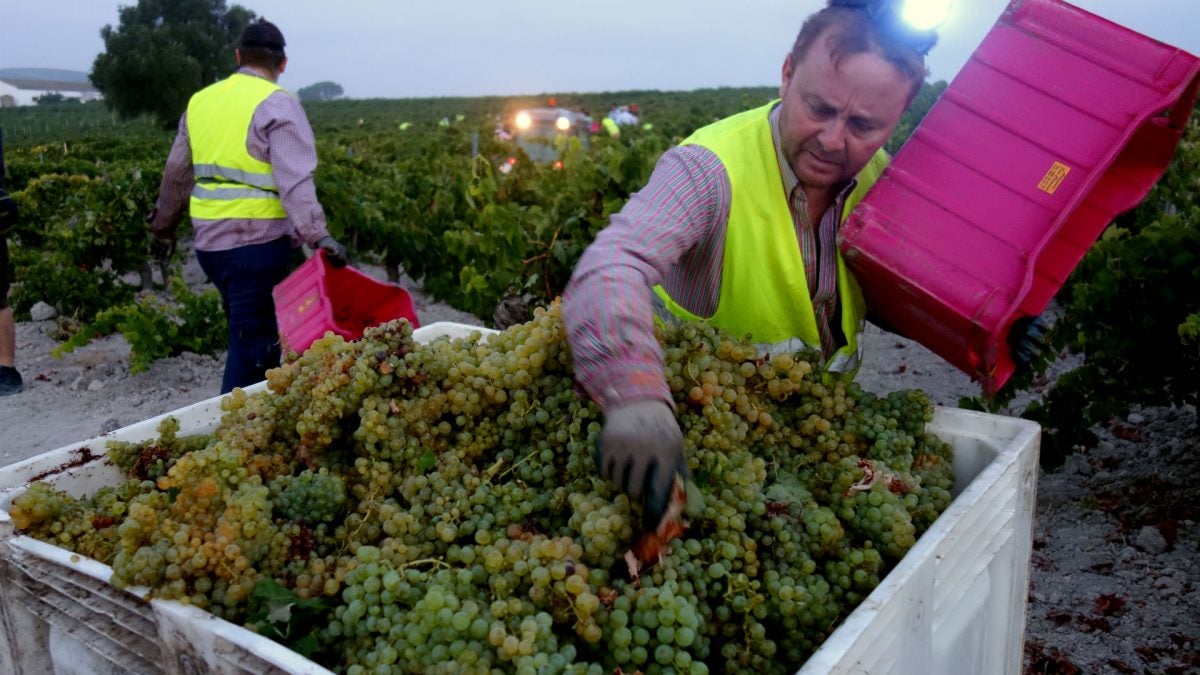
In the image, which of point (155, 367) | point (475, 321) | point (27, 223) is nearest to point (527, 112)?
point (27, 223)

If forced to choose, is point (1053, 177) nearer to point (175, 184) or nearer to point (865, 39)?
point (865, 39)

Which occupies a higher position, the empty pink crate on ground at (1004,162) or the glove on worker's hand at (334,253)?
the empty pink crate on ground at (1004,162)

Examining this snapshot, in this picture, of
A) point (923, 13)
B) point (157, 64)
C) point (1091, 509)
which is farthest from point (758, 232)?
point (157, 64)

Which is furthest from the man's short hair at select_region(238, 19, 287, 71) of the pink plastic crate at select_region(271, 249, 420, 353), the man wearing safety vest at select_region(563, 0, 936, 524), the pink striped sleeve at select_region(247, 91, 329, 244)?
the man wearing safety vest at select_region(563, 0, 936, 524)

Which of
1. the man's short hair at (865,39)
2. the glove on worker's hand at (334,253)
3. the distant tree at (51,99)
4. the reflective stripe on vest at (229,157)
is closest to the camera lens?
the man's short hair at (865,39)

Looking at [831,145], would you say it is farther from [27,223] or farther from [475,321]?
[27,223]

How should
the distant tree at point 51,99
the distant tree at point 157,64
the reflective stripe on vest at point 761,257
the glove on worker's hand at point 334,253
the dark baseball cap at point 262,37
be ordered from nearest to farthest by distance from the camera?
the reflective stripe on vest at point 761,257, the glove on worker's hand at point 334,253, the dark baseball cap at point 262,37, the distant tree at point 157,64, the distant tree at point 51,99

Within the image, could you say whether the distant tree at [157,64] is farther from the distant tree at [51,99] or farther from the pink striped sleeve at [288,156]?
the distant tree at [51,99]

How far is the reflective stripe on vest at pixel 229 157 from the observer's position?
14.2 feet

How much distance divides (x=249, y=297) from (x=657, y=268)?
3.52m

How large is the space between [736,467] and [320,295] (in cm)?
242

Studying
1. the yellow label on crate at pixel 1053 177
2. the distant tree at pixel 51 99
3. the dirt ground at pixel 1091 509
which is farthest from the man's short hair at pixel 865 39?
the distant tree at pixel 51 99

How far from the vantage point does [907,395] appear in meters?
1.91

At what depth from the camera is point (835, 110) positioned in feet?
6.49
